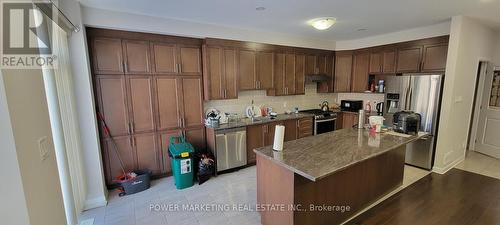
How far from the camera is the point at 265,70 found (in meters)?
4.35

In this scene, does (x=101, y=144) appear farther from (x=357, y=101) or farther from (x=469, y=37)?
(x=469, y=37)

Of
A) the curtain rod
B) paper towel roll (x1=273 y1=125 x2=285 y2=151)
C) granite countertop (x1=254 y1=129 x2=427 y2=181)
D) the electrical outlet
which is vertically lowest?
granite countertop (x1=254 y1=129 x2=427 y2=181)

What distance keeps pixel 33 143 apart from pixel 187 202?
197cm

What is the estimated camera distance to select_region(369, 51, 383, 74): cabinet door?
4.57m

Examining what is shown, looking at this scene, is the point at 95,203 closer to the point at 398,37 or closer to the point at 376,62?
the point at 376,62

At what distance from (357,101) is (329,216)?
11.9 feet

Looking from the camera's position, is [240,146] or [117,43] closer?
[117,43]

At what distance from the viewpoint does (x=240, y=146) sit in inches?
152

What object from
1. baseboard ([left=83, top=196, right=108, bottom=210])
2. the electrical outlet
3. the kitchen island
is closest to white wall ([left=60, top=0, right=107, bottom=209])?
baseboard ([left=83, top=196, right=108, bottom=210])

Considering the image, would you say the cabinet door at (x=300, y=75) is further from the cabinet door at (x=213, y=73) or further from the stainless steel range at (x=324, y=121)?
the cabinet door at (x=213, y=73)

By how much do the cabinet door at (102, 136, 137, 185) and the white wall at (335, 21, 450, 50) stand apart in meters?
4.97

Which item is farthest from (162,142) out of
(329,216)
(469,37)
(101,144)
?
(469,37)

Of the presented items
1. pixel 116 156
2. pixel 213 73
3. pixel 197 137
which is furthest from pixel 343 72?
pixel 116 156

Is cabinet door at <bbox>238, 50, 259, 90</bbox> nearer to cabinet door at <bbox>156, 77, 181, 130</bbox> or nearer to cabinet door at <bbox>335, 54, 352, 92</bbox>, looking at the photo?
cabinet door at <bbox>156, 77, 181, 130</bbox>
